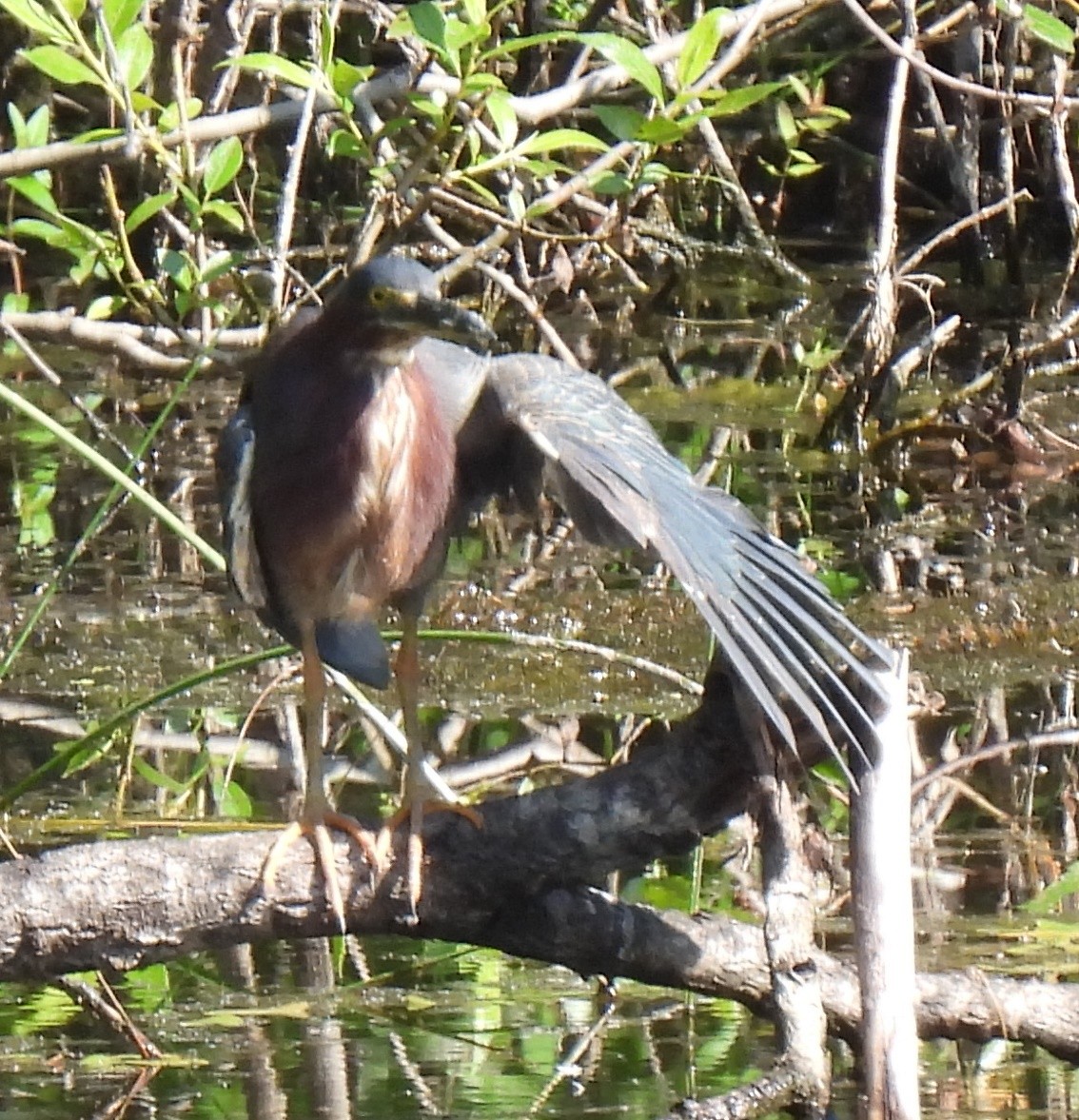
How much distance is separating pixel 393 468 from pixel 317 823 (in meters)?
0.69

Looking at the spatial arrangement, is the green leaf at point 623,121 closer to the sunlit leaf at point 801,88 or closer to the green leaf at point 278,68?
the green leaf at point 278,68

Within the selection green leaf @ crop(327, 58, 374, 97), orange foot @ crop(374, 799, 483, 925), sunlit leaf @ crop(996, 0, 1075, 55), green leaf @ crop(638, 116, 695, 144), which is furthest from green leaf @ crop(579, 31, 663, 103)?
orange foot @ crop(374, 799, 483, 925)

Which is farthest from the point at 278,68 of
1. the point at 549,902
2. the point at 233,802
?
the point at 549,902

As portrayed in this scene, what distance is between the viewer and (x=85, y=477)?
639 centimetres

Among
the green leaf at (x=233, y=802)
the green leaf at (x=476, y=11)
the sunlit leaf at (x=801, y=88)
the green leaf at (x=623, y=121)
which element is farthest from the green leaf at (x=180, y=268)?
the sunlit leaf at (x=801, y=88)

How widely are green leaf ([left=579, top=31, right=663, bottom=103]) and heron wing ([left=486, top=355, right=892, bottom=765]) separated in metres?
0.72

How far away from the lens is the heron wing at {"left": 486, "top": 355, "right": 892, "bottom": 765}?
262 centimetres

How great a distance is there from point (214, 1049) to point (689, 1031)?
74 cm

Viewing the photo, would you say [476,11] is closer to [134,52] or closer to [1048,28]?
[134,52]

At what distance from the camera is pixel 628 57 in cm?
389

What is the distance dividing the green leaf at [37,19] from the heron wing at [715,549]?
976mm

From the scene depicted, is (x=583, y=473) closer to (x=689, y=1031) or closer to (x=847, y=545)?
(x=689, y=1031)

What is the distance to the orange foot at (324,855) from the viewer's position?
2.77 meters

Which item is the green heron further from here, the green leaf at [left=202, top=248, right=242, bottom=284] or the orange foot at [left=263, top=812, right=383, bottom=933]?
the green leaf at [left=202, top=248, right=242, bottom=284]
